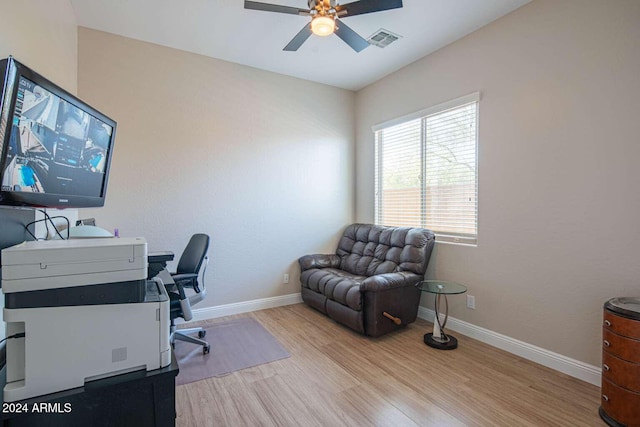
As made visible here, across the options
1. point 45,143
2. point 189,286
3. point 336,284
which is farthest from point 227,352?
point 45,143

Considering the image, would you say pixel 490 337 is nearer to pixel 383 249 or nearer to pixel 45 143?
pixel 383 249

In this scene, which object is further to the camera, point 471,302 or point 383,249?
point 383,249

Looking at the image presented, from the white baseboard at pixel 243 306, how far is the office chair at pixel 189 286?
45cm

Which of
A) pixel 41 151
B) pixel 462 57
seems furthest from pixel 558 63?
pixel 41 151

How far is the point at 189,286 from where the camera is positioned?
262 centimetres

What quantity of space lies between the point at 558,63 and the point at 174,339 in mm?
3851

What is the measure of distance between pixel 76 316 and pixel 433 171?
323 cm

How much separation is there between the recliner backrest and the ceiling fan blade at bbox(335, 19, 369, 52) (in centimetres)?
188

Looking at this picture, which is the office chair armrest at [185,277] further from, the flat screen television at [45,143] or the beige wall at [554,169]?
the beige wall at [554,169]

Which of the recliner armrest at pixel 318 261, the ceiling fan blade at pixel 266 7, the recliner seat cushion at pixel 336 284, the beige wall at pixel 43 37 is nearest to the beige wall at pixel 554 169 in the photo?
the recliner seat cushion at pixel 336 284

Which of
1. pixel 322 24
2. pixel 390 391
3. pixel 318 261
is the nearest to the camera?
pixel 390 391

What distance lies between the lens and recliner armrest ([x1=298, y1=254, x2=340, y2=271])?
384cm

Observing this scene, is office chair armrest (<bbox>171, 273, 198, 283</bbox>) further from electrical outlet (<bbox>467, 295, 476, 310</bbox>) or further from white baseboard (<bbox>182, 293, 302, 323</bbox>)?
electrical outlet (<bbox>467, 295, 476, 310</bbox>)

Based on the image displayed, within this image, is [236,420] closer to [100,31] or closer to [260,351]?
[260,351]
